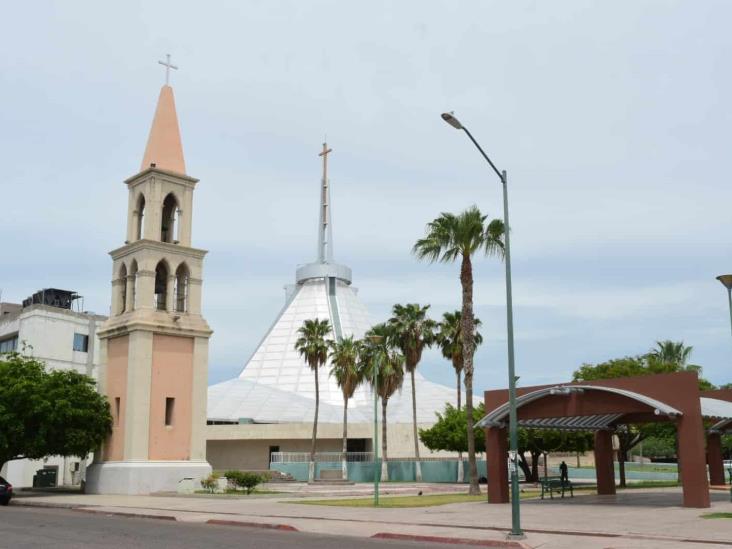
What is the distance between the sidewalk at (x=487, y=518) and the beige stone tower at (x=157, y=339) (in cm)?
662

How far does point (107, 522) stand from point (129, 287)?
960 inches

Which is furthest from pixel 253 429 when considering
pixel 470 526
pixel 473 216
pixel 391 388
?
pixel 470 526

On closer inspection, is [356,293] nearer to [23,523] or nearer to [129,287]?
[129,287]

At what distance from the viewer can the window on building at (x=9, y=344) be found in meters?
63.7

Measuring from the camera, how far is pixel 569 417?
31031 millimetres

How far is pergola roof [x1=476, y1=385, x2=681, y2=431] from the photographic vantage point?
1064 inches

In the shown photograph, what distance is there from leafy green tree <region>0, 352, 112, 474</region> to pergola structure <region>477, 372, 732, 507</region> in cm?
2277

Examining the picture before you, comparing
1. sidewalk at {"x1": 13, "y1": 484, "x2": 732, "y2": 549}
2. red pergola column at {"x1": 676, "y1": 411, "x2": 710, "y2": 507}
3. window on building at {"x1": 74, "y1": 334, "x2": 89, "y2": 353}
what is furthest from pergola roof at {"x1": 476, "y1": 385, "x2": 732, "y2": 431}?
window on building at {"x1": 74, "y1": 334, "x2": 89, "y2": 353}

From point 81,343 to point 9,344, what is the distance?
5908mm

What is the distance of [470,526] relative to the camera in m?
22.2

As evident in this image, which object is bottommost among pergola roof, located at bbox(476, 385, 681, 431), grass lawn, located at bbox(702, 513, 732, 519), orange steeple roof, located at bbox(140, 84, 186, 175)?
grass lawn, located at bbox(702, 513, 732, 519)

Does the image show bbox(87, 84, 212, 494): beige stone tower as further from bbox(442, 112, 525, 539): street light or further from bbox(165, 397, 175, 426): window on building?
bbox(442, 112, 525, 539): street light

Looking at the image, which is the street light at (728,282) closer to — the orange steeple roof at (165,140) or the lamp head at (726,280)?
the lamp head at (726,280)

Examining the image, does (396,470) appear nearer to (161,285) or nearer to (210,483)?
(210,483)
